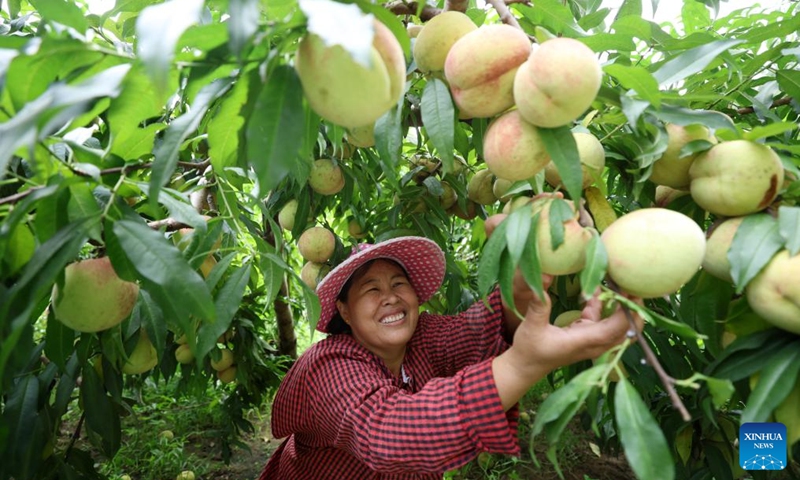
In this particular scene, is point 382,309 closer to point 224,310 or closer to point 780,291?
point 224,310

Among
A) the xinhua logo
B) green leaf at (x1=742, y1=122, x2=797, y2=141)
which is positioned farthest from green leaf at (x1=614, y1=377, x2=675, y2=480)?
green leaf at (x1=742, y1=122, x2=797, y2=141)

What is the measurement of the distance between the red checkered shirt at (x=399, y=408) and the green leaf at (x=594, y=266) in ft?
1.63

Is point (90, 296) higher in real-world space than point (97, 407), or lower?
higher

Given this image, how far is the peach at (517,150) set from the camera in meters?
0.87

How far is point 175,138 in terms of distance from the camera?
2.54 feet

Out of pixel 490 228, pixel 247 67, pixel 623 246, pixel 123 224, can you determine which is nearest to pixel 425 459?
pixel 490 228

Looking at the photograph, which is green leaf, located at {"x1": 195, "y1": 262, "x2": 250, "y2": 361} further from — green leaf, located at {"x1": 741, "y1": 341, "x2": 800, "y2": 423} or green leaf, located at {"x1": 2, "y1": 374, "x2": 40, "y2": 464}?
green leaf, located at {"x1": 741, "y1": 341, "x2": 800, "y2": 423}

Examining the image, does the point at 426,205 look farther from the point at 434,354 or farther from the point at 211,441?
the point at 211,441

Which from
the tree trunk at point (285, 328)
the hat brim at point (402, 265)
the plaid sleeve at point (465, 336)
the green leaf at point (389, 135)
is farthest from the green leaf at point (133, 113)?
the tree trunk at point (285, 328)

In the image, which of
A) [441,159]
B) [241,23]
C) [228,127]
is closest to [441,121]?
[441,159]

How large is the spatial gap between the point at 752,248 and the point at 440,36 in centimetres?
66

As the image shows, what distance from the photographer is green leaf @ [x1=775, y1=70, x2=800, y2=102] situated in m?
1.23

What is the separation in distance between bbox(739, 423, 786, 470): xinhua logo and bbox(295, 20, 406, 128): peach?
821 millimetres

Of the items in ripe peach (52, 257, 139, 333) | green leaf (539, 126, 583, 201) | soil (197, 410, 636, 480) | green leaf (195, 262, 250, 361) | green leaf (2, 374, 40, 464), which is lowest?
soil (197, 410, 636, 480)
